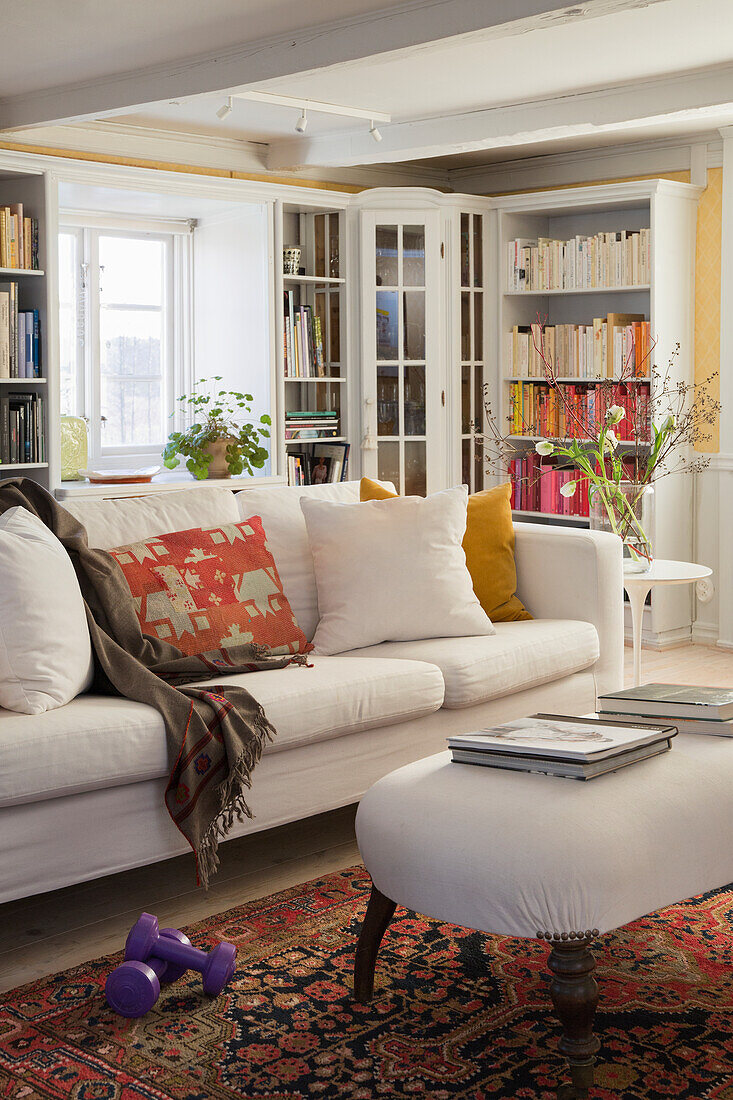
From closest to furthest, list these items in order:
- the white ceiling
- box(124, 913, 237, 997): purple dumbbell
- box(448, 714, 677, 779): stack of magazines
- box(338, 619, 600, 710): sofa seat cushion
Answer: box(448, 714, 677, 779): stack of magazines < box(124, 913, 237, 997): purple dumbbell < box(338, 619, 600, 710): sofa seat cushion < the white ceiling

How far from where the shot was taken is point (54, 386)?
4992 mm

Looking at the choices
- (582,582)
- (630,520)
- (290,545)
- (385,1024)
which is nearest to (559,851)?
(385,1024)

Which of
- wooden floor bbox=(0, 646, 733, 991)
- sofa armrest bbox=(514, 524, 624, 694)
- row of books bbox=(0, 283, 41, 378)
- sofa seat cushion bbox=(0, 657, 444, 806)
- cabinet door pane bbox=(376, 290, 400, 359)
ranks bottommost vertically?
wooden floor bbox=(0, 646, 733, 991)

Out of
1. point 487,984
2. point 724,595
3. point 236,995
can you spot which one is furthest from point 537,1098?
point 724,595

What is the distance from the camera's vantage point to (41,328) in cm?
501

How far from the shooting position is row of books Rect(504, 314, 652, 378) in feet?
19.0

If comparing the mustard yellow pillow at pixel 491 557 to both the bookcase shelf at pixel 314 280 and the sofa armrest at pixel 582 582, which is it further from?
the bookcase shelf at pixel 314 280

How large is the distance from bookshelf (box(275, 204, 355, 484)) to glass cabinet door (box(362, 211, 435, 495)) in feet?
0.47

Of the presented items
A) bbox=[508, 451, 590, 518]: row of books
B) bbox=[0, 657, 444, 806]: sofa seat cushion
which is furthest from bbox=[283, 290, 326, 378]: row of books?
bbox=[0, 657, 444, 806]: sofa seat cushion

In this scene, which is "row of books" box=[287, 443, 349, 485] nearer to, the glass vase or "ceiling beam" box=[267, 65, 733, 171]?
"ceiling beam" box=[267, 65, 733, 171]

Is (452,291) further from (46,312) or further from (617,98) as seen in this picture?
(46,312)

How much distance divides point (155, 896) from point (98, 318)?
3632 mm

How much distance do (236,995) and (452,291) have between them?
456 cm

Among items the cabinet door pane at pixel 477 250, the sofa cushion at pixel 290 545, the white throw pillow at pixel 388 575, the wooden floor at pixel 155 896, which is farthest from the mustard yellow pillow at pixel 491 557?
the cabinet door pane at pixel 477 250
